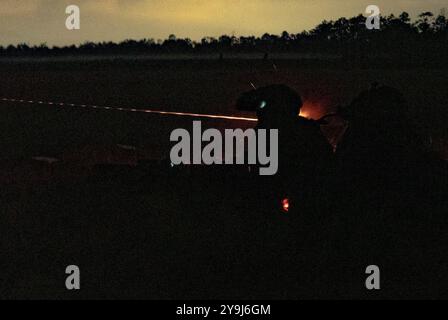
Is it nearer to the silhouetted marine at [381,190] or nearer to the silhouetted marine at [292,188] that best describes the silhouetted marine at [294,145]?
the silhouetted marine at [292,188]

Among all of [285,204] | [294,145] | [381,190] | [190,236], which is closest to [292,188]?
[285,204]

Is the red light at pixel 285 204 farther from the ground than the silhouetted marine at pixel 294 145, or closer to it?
closer to it

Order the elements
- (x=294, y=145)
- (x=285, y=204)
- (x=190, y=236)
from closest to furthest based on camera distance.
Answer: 1. (x=285, y=204)
2. (x=294, y=145)
3. (x=190, y=236)

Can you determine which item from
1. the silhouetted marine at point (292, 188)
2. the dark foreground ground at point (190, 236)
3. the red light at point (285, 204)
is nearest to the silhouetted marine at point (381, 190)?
the dark foreground ground at point (190, 236)

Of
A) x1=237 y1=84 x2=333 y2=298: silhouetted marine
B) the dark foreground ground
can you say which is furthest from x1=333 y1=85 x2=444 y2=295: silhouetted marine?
x1=237 y1=84 x2=333 y2=298: silhouetted marine

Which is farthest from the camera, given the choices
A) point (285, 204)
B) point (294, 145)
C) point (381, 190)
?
point (294, 145)

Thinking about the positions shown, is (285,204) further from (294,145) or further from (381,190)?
(381,190)

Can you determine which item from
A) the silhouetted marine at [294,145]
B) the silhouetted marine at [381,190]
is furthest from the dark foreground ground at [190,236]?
the silhouetted marine at [294,145]

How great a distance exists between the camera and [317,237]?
8.45 m

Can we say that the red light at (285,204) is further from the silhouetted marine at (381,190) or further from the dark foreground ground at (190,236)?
the silhouetted marine at (381,190)

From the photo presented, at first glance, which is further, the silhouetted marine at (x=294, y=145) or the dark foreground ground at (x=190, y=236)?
the silhouetted marine at (x=294, y=145)
